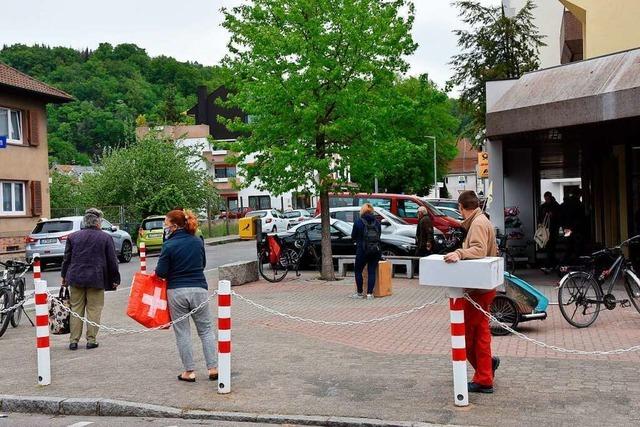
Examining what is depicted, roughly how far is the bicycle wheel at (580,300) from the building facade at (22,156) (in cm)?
2546

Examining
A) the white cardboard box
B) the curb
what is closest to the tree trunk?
the curb

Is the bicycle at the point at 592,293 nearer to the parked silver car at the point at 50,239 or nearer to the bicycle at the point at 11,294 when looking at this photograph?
the bicycle at the point at 11,294

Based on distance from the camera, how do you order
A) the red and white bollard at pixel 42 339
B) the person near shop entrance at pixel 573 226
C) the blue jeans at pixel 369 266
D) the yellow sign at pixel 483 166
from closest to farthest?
the red and white bollard at pixel 42 339 → the blue jeans at pixel 369 266 → the person near shop entrance at pixel 573 226 → the yellow sign at pixel 483 166

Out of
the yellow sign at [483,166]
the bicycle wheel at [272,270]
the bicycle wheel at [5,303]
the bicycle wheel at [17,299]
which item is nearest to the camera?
the bicycle wheel at [5,303]

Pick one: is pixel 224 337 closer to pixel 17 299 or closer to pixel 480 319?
pixel 480 319

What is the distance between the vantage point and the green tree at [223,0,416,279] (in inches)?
691

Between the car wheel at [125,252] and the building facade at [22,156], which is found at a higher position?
the building facade at [22,156]

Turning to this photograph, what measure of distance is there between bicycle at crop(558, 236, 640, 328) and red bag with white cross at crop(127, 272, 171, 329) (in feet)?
18.7

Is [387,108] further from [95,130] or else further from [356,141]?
[95,130]

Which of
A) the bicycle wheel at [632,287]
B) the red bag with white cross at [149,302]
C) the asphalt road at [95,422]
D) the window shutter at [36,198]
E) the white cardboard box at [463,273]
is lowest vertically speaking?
the asphalt road at [95,422]

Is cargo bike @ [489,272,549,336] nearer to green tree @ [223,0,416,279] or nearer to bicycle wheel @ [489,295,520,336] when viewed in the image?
bicycle wheel @ [489,295,520,336]

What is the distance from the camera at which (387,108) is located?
58.4 feet

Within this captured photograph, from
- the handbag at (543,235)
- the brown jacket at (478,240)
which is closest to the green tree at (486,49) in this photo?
the handbag at (543,235)

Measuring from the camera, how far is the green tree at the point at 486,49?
27.1 meters
